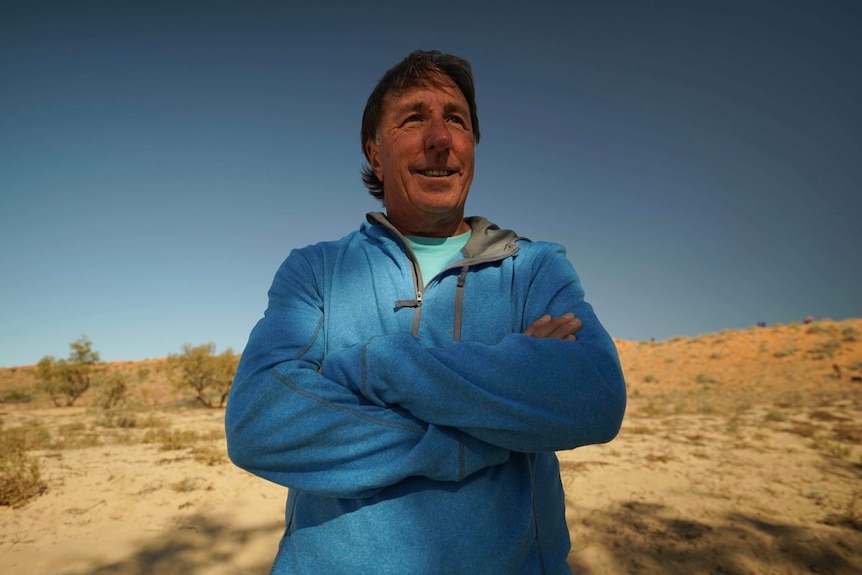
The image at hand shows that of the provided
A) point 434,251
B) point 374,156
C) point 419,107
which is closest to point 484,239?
point 434,251

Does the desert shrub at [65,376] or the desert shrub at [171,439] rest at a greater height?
the desert shrub at [171,439]

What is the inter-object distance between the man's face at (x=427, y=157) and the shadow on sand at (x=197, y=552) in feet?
12.6

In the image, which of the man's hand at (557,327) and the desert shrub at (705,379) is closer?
the man's hand at (557,327)

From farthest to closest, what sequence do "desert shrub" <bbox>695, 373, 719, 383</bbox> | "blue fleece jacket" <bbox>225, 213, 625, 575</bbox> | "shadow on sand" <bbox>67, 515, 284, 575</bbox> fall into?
"desert shrub" <bbox>695, 373, 719, 383</bbox> < "shadow on sand" <bbox>67, 515, 284, 575</bbox> < "blue fleece jacket" <bbox>225, 213, 625, 575</bbox>

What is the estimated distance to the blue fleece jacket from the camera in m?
1.23

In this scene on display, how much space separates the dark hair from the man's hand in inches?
42.8

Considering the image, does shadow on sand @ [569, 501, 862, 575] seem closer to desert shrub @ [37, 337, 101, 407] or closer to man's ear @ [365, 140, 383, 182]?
man's ear @ [365, 140, 383, 182]

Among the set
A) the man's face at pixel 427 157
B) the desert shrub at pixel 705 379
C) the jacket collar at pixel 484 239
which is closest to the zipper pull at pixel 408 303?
the jacket collar at pixel 484 239

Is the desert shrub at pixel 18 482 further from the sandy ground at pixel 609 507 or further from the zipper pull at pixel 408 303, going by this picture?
the zipper pull at pixel 408 303

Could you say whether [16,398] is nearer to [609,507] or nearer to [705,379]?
[609,507]

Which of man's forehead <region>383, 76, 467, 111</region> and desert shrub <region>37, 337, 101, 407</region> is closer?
man's forehead <region>383, 76, 467, 111</region>

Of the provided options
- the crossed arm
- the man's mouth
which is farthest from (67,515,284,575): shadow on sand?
the man's mouth

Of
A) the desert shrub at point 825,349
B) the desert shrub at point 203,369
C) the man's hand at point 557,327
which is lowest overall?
the desert shrub at point 825,349

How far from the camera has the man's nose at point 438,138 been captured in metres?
1.70
